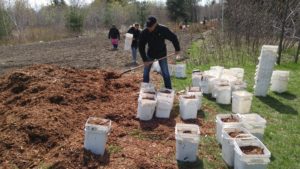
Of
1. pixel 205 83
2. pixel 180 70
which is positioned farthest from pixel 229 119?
pixel 180 70

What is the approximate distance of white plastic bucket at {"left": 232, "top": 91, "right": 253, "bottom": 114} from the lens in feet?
24.1

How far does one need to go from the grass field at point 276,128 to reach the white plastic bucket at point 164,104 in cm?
79

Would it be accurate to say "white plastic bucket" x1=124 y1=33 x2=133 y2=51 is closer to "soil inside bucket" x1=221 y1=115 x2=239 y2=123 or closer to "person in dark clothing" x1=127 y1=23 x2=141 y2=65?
"person in dark clothing" x1=127 y1=23 x2=141 y2=65

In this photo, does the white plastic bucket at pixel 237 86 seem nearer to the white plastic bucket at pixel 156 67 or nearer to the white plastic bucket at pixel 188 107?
the white plastic bucket at pixel 188 107

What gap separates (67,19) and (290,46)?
24339 millimetres

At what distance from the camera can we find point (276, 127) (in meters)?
6.65

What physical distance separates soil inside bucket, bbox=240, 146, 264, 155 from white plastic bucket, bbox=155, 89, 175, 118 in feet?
7.94

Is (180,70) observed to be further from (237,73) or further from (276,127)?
(276,127)

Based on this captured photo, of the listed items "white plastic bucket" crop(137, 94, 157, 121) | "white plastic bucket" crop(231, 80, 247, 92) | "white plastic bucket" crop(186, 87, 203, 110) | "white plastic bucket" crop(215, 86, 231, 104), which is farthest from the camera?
"white plastic bucket" crop(231, 80, 247, 92)

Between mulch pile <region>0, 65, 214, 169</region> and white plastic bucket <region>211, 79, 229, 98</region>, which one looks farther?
white plastic bucket <region>211, 79, 229, 98</region>

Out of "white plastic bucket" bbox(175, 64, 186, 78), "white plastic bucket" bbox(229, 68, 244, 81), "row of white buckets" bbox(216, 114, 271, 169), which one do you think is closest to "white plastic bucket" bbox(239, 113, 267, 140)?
"row of white buckets" bbox(216, 114, 271, 169)

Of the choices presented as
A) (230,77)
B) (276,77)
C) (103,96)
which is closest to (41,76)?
(103,96)

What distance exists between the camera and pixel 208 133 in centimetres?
633

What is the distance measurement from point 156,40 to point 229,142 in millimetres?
3893
